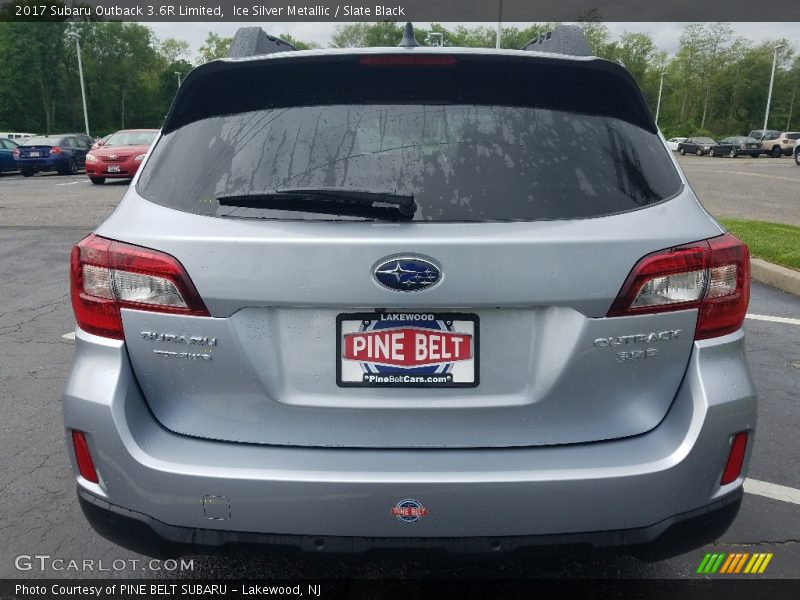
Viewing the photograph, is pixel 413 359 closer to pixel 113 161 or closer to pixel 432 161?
pixel 432 161

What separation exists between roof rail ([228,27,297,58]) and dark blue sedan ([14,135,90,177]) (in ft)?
89.7

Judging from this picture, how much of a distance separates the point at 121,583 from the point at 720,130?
300 feet

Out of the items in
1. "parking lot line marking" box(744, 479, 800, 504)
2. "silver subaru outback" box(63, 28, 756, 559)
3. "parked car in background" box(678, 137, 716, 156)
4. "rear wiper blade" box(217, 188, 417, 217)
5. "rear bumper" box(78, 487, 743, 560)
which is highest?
"rear wiper blade" box(217, 188, 417, 217)

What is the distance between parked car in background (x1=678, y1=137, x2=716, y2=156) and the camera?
54791 millimetres

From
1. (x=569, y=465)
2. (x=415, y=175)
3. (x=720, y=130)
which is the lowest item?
(x=720, y=130)

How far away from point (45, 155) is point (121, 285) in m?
28.5

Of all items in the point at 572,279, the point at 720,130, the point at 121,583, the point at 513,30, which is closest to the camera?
the point at 572,279

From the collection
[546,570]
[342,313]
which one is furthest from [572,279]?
[546,570]

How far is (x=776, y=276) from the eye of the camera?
7.18 m

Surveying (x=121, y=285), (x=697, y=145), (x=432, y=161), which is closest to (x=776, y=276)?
(x=432, y=161)

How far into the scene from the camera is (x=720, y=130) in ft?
272

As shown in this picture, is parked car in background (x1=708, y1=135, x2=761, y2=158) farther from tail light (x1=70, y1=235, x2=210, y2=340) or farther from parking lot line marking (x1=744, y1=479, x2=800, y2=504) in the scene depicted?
tail light (x1=70, y1=235, x2=210, y2=340)

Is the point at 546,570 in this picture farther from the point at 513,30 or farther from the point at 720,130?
the point at 513,30

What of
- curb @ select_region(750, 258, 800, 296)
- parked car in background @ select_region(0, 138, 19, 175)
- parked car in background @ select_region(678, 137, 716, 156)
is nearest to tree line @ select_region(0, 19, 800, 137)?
parked car in background @ select_region(678, 137, 716, 156)
